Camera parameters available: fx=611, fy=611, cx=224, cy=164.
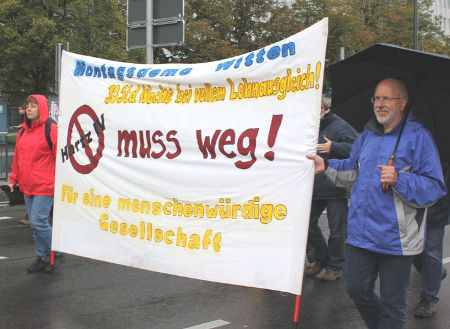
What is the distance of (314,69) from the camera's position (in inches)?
149

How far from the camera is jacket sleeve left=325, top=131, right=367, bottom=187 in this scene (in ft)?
12.4

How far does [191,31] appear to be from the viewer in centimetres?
2953

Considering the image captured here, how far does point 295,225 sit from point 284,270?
30 centimetres

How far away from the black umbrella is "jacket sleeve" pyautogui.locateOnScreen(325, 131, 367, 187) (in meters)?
0.39

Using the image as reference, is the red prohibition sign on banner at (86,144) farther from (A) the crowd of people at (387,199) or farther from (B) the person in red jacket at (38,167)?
(A) the crowd of people at (387,199)

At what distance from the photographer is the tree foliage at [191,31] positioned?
2811 cm

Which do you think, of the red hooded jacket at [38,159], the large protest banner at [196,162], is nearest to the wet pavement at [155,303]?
the large protest banner at [196,162]

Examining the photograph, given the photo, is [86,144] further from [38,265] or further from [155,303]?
[38,265]

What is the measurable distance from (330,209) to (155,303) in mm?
2033

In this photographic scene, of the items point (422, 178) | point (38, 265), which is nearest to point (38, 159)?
point (38, 265)

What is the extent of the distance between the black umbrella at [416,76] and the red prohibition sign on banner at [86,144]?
215 centimetres

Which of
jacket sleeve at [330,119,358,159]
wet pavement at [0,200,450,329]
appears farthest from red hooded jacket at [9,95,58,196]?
jacket sleeve at [330,119,358,159]

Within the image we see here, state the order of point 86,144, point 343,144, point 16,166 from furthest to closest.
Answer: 1. point 16,166
2. point 343,144
3. point 86,144

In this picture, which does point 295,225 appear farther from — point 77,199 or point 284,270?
point 77,199
